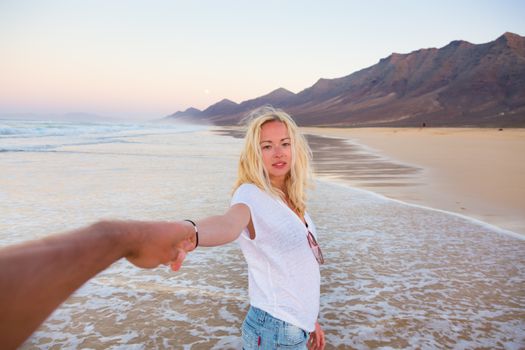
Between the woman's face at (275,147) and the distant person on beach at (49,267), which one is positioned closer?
the distant person on beach at (49,267)

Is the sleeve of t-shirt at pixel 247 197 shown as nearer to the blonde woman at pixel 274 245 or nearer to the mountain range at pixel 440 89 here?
the blonde woman at pixel 274 245

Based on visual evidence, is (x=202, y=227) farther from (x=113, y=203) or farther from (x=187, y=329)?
(x=113, y=203)

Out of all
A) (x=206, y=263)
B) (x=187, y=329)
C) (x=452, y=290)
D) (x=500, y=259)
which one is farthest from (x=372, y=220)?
(x=187, y=329)

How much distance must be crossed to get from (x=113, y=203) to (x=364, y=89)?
17096 centimetres

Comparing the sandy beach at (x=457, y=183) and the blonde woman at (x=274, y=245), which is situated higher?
the blonde woman at (x=274, y=245)

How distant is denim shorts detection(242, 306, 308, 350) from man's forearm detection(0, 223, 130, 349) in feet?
4.61

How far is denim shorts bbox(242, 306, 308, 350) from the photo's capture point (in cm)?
204

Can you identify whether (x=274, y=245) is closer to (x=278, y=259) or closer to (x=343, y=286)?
(x=278, y=259)

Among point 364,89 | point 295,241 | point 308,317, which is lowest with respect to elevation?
point 308,317

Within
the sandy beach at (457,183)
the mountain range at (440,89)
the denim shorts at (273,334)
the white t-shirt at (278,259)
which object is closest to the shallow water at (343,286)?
the sandy beach at (457,183)

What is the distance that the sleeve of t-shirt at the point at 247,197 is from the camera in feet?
6.30

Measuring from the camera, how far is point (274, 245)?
2.00 meters

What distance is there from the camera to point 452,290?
4473 millimetres

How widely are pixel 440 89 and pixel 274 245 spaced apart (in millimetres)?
137984
